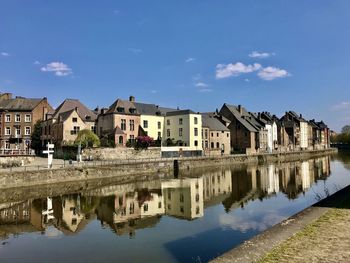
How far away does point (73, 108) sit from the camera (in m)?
55.5

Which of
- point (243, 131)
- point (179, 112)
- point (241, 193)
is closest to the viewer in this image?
point (241, 193)

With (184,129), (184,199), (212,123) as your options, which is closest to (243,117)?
(212,123)

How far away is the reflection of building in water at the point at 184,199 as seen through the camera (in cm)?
2099

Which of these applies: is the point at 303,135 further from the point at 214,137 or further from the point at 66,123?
the point at 66,123

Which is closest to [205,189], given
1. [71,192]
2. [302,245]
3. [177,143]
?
[71,192]

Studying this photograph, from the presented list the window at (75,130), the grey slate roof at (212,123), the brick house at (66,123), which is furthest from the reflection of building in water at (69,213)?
the grey slate roof at (212,123)

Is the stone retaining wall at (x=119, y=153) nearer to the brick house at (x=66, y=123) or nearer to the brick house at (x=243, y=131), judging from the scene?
the brick house at (x=66, y=123)

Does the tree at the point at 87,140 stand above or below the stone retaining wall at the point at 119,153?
above

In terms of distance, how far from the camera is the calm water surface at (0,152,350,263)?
13.3m

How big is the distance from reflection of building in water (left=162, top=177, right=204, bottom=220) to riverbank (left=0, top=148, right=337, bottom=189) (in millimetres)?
7215

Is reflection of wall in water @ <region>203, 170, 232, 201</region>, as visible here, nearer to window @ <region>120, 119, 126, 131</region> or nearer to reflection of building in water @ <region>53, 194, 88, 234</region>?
reflection of building in water @ <region>53, 194, 88, 234</region>

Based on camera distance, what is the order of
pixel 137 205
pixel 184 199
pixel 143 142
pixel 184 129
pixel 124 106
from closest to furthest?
pixel 137 205, pixel 184 199, pixel 143 142, pixel 124 106, pixel 184 129

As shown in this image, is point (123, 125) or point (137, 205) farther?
point (123, 125)

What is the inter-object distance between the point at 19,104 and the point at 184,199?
150 ft
